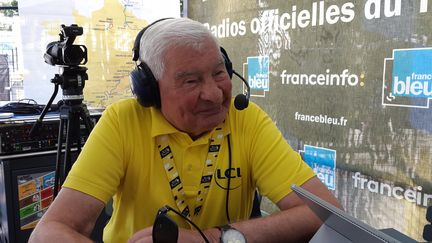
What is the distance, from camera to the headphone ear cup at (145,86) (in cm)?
107

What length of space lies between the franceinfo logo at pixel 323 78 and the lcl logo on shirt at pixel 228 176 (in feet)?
3.69

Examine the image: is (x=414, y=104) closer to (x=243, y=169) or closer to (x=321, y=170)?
(x=321, y=170)

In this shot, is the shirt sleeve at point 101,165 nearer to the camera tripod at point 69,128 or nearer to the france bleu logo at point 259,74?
the camera tripod at point 69,128

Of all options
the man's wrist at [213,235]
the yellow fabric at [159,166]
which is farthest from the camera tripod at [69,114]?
the man's wrist at [213,235]

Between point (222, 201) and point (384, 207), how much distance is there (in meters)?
1.19

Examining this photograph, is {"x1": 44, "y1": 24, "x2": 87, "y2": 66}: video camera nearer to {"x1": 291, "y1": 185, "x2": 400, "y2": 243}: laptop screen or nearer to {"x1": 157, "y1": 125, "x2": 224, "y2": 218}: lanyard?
{"x1": 157, "y1": 125, "x2": 224, "y2": 218}: lanyard

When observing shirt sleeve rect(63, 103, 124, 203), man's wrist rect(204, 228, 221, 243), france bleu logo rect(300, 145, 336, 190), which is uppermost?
shirt sleeve rect(63, 103, 124, 203)

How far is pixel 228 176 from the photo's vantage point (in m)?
1.16

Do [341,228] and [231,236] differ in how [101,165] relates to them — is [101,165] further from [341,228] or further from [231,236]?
[341,228]

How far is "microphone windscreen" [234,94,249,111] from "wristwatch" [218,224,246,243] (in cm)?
39

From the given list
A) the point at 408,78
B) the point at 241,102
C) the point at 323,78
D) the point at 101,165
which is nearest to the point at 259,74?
the point at 323,78

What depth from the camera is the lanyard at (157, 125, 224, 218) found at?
3.62ft

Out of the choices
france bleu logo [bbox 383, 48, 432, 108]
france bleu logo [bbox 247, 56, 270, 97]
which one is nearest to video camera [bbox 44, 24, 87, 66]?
france bleu logo [bbox 247, 56, 270, 97]

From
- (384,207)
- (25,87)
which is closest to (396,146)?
(384,207)
